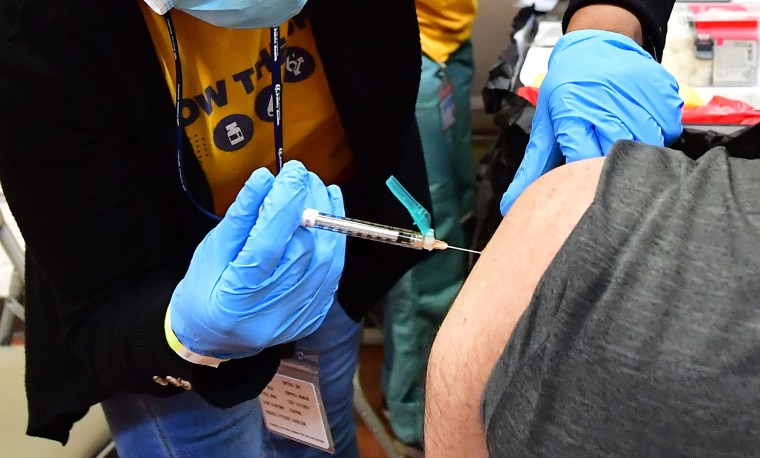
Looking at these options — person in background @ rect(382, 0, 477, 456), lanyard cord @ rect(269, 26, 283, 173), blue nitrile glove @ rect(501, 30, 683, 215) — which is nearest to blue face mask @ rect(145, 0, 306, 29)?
lanyard cord @ rect(269, 26, 283, 173)

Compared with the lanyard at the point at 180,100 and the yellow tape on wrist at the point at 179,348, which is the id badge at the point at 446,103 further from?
the yellow tape on wrist at the point at 179,348

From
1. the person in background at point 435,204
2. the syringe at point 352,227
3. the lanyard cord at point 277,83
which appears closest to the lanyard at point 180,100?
the lanyard cord at point 277,83

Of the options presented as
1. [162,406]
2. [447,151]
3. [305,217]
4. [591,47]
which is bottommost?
[162,406]

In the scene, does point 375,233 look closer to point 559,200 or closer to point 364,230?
point 364,230

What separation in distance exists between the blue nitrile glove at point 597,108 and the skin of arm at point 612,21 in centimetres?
9

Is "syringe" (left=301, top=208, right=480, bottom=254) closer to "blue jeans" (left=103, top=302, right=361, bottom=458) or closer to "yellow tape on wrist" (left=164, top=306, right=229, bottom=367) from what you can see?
"yellow tape on wrist" (left=164, top=306, right=229, bottom=367)

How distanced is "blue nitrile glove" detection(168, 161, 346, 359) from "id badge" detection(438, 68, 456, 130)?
78 centimetres

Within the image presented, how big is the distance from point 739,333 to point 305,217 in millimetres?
470

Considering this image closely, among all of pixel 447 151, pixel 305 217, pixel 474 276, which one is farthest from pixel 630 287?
pixel 447 151

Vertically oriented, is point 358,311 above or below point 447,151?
below

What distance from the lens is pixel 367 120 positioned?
0.95 metres

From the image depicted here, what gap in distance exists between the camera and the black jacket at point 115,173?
713 millimetres

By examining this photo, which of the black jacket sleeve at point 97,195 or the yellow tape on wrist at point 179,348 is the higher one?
the black jacket sleeve at point 97,195

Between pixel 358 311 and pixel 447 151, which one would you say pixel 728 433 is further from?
pixel 447 151
